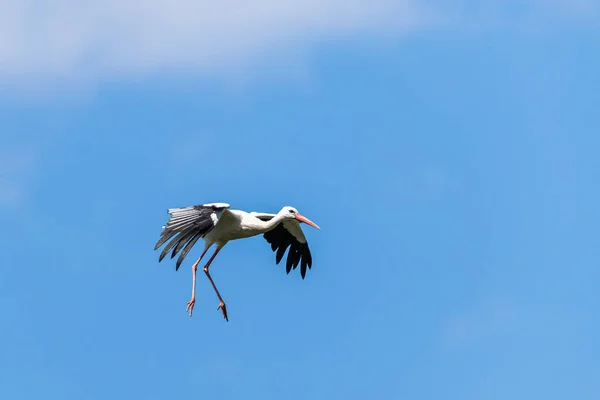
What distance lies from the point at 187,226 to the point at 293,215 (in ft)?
13.3

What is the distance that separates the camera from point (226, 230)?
30.6 metres

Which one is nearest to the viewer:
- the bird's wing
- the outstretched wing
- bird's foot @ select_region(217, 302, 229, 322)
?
the bird's wing

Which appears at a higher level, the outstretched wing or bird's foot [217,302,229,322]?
the outstretched wing

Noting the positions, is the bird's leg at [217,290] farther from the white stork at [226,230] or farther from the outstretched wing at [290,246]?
the outstretched wing at [290,246]

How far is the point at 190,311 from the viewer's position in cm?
2964

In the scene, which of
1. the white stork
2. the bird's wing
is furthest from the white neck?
the bird's wing

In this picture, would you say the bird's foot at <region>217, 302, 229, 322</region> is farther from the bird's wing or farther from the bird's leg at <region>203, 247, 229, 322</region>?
the bird's wing

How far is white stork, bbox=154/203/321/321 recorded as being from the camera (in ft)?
91.4

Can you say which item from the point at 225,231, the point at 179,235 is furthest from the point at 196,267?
the point at 179,235

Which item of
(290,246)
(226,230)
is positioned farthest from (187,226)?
(290,246)

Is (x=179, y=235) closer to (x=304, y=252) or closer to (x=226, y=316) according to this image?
(x=226, y=316)

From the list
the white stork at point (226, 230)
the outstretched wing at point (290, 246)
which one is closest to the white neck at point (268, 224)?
the white stork at point (226, 230)

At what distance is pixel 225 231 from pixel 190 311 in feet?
6.91

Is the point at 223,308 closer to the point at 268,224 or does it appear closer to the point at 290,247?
the point at 268,224
